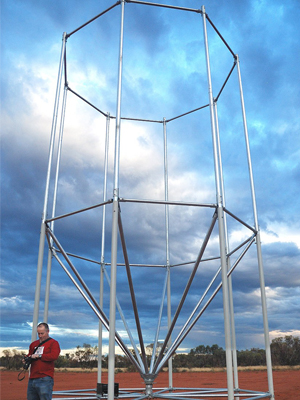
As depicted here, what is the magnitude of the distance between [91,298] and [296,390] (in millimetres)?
10055

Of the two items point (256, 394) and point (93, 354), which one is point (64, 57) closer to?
point (256, 394)

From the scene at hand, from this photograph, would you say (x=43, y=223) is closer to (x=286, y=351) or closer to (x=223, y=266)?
(x=223, y=266)

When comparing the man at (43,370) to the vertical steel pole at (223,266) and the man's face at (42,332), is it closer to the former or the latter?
the man's face at (42,332)

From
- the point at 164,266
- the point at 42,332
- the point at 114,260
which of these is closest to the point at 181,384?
the point at 164,266

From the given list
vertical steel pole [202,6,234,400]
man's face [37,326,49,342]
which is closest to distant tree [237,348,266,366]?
vertical steel pole [202,6,234,400]

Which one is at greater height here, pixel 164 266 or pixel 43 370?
pixel 164 266

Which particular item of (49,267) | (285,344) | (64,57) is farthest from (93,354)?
(64,57)

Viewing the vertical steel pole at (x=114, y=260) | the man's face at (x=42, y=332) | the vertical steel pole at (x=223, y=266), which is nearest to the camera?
the man's face at (x=42, y=332)

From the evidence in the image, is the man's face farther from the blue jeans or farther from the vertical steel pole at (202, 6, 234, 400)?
the vertical steel pole at (202, 6, 234, 400)

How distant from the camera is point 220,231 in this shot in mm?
9273

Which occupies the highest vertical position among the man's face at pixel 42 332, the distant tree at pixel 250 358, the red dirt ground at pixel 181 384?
the man's face at pixel 42 332

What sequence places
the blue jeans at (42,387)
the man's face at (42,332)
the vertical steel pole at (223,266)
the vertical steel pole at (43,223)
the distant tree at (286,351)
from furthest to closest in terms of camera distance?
the distant tree at (286,351), the vertical steel pole at (43,223), the vertical steel pole at (223,266), the man's face at (42,332), the blue jeans at (42,387)

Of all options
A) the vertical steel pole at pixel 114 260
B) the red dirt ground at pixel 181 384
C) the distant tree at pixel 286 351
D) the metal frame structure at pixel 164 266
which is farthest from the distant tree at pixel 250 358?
the vertical steel pole at pixel 114 260

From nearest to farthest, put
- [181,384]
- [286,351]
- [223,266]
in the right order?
1. [223,266]
2. [181,384]
3. [286,351]
